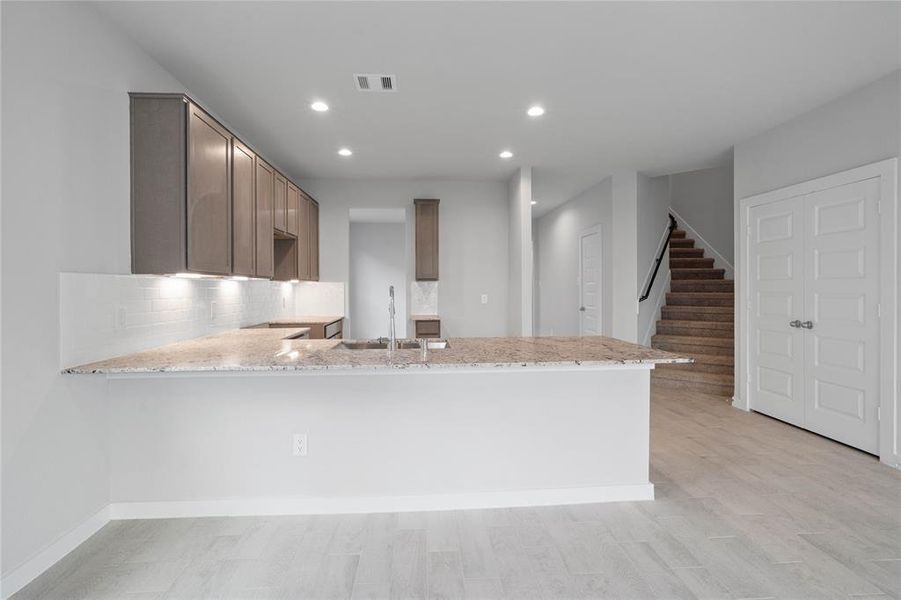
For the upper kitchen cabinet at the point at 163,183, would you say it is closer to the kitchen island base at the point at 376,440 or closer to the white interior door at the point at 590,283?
the kitchen island base at the point at 376,440

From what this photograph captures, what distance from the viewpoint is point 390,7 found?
237 centimetres

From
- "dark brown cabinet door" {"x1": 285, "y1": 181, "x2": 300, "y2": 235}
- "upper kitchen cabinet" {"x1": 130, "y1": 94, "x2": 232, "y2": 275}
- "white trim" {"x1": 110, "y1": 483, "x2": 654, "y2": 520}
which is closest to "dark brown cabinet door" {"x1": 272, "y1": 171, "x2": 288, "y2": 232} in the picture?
"dark brown cabinet door" {"x1": 285, "y1": 181, "x2": 300, "y2": 235}

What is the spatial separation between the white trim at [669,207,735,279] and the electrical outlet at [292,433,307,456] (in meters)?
6.84

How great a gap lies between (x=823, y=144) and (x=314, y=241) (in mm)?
5165

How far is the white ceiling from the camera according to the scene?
243 cm

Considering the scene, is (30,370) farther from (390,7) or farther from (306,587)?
(390,7)

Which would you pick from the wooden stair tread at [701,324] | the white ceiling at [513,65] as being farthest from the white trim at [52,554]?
the wooden stair tread at [701,324]

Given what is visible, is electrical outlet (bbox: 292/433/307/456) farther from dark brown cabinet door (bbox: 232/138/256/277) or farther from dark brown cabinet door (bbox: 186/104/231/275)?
dark brown cabinet door (bbox: 232/138/256/277)

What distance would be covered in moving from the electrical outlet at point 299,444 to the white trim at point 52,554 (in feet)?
3.35

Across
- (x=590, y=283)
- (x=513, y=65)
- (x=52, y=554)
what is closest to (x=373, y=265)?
(x=590, y=283)

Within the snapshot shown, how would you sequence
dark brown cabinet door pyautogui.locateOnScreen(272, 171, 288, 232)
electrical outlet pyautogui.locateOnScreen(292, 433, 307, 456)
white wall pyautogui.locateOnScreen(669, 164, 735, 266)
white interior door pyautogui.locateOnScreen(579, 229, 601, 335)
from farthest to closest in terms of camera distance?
white wall pyautogui.locateOnScreen(669, 164, 735, 266) < white interior door pyautogui.locateOnScreen(579, 229, 601, 335) < dark brown cabinet door pyautogui.locateOnScreen(272, 171, 288, 232) < electrical outlet pyautogui.locateOnScreen(292, 433, 307, 456)

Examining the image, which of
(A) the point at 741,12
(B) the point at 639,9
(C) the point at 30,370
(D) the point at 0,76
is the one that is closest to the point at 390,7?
(B) the point at 639,9

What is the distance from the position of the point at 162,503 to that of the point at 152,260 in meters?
1.34

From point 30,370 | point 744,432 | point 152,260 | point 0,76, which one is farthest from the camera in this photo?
point 744,432
